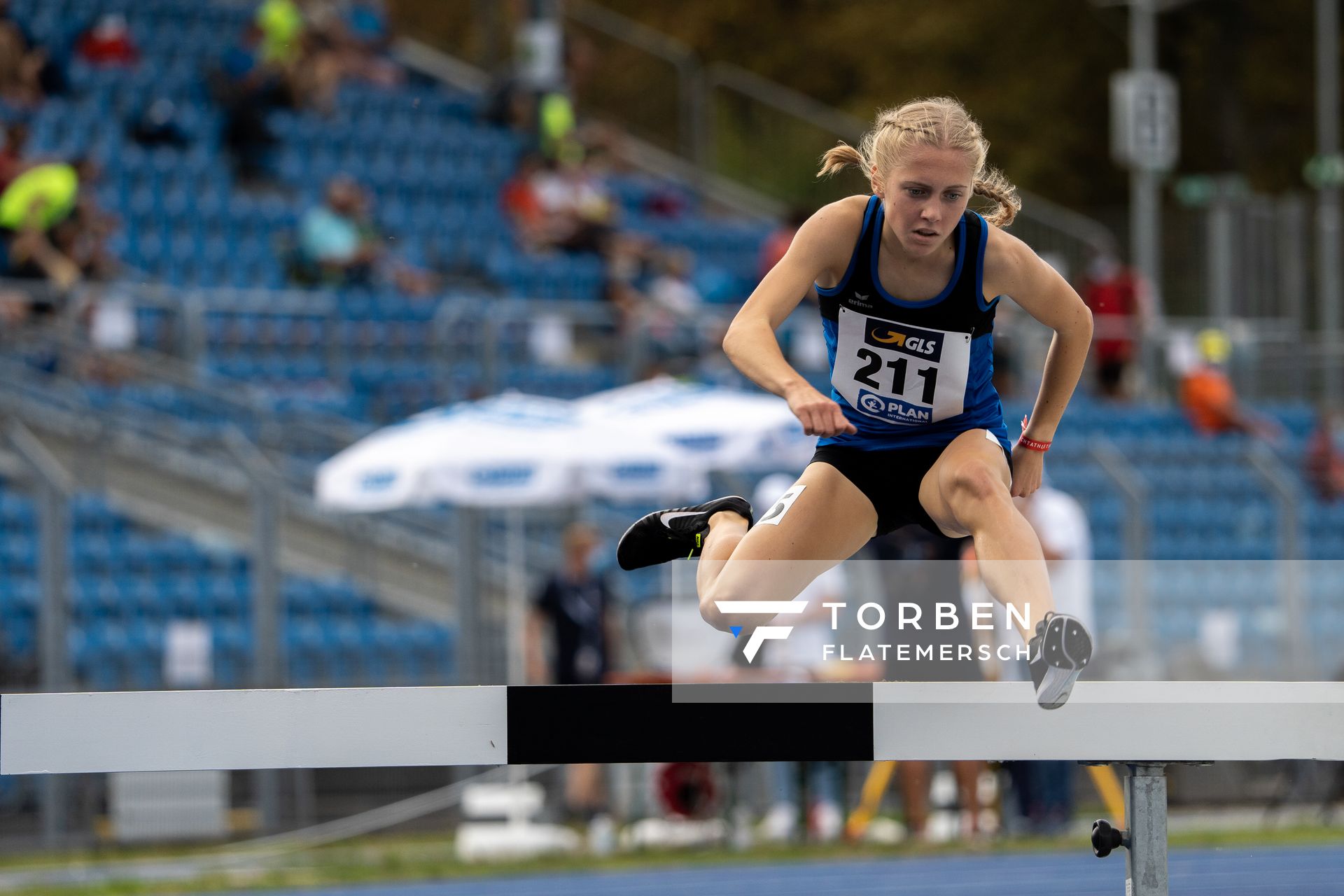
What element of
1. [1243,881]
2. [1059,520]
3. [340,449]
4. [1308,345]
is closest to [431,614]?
[340,449]

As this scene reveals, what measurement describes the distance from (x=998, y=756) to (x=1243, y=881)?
20.8 ft

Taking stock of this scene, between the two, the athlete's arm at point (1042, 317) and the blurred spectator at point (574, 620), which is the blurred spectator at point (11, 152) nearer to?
the blurred spectator at point (574, 620)

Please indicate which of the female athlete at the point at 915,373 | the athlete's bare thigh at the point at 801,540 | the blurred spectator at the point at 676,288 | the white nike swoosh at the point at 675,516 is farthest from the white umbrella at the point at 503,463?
the athlete's bare thigh at the point at 801,540

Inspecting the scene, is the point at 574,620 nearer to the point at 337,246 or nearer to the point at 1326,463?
the point at 337,246

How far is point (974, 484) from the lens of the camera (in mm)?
4734

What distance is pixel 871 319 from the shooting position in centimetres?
475

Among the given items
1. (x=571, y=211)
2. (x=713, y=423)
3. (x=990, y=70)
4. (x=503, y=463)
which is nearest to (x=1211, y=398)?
(x=713, y=423)

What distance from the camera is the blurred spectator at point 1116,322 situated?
13.9 metres

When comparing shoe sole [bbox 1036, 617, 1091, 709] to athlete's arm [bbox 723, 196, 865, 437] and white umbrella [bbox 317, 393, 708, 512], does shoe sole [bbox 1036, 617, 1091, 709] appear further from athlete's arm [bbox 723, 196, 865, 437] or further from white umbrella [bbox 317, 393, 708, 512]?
white umbrella [bbox 317, 393, 708, 512]

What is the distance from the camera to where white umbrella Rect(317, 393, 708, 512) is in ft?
35.2

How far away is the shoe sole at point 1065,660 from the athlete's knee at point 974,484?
486mm

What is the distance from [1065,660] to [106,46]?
12818mm

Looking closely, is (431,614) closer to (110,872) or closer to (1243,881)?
(110,872)

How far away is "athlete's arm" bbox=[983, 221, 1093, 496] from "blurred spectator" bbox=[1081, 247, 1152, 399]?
29.1 ft
